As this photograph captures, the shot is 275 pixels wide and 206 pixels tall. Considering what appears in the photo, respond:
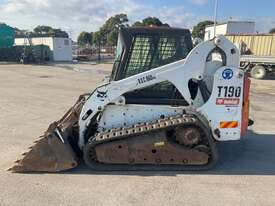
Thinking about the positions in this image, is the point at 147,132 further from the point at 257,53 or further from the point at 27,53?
the point at 27,53

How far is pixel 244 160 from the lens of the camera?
18.0ft

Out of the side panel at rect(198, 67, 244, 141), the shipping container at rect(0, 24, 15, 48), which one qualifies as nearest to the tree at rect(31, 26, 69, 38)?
the shipping container at rect(0, 24, 15, 48)

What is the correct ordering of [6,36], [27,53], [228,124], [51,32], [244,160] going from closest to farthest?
[228,124] < [244,160] < [27,53] < [6,36] < [51,32]

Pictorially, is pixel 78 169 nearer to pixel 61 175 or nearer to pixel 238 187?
pixel 61 175

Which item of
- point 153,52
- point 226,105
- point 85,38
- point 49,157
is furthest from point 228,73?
point 85,38

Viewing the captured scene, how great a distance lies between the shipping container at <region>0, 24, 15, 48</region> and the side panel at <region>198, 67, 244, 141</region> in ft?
114

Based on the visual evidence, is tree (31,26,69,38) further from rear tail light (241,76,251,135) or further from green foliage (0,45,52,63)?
rear tail light (241,76,251,135)

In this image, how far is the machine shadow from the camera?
4895mm

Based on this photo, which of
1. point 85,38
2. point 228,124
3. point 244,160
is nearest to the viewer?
point 228,124

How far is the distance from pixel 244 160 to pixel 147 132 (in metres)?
1.92

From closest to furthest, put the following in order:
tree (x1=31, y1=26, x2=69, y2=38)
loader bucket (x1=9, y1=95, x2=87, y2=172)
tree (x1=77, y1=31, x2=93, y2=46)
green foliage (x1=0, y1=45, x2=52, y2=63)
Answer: loader bucket (x1=9, y1=95, x2=87, y2=172)
green foliage (x1=0, y1=45, x2=52, y2=63)
tree (x1=31, y1=26, x2=69, y2=38)
tree (x1=77, y1=31, x2=93, y2=46)

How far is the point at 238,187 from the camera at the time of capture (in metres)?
4.42

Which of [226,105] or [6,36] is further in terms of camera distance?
[6,36]

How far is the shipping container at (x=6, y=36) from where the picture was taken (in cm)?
3525
